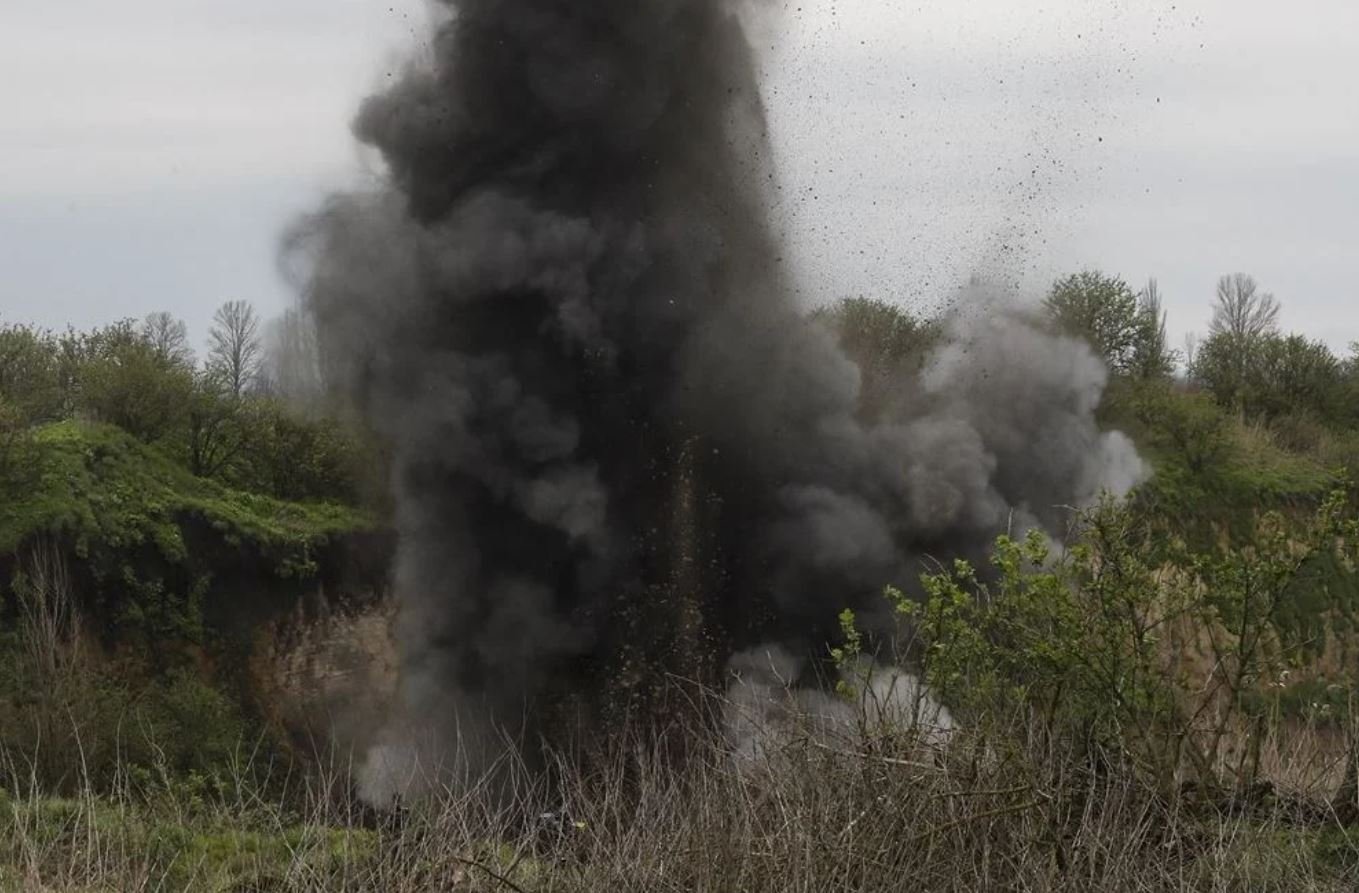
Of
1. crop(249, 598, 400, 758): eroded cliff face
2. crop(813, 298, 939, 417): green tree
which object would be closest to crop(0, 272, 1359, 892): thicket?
crop(249, 598, 400, 758): eroded cliff face

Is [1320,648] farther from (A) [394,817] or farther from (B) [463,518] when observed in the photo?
(A) [394,817]

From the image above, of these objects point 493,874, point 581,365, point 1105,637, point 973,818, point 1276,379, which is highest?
point 1276,379

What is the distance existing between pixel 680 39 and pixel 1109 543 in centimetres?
1927

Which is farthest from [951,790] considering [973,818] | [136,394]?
[136,394]

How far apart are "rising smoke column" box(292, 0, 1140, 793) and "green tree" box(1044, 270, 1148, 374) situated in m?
13.7

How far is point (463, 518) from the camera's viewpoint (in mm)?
30516

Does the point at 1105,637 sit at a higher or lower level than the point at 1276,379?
lower

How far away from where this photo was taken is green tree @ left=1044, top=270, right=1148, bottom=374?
45094 mm

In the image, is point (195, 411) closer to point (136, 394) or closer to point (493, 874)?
point (136, 394)

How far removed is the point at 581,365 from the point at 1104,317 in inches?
872

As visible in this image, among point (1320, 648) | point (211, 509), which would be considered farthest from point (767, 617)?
point (1320, 648)

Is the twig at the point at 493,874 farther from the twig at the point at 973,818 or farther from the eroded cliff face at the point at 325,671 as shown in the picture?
the eroded cliff face at the point at 325,671

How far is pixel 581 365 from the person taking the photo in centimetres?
3052

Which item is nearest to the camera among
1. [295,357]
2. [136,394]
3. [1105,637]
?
[1105,637]
